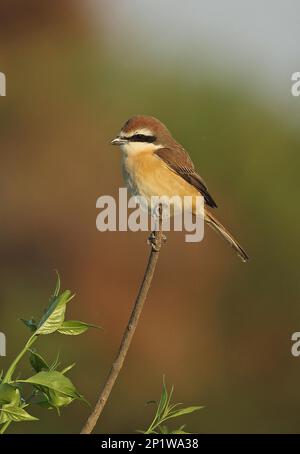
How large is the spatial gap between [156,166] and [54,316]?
8.98ft

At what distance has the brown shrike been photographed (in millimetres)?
3760

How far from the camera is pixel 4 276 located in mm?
7359

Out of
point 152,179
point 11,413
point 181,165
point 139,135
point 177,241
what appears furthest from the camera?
point 177,241

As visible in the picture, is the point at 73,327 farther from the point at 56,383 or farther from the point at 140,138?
the point at 140,138

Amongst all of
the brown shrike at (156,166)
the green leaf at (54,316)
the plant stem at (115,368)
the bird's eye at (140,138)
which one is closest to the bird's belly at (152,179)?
the brown shrike at (156,166)

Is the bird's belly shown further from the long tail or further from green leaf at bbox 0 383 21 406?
green leaf at bbox 0 383 21 406

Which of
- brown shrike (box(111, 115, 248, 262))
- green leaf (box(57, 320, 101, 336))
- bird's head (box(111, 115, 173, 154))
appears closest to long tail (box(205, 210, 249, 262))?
brown shrike (box(111, 115, 248, 262))

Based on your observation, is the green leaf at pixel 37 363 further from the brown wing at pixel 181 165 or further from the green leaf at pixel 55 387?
the brown wing at pixel 181 165

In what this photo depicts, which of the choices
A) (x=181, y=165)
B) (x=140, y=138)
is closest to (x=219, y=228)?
(x=181, y=165)

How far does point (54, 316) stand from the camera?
1206 millimetres

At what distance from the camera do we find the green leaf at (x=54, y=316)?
1.19 m

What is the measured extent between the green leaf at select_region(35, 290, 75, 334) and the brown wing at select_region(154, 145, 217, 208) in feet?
9.05
